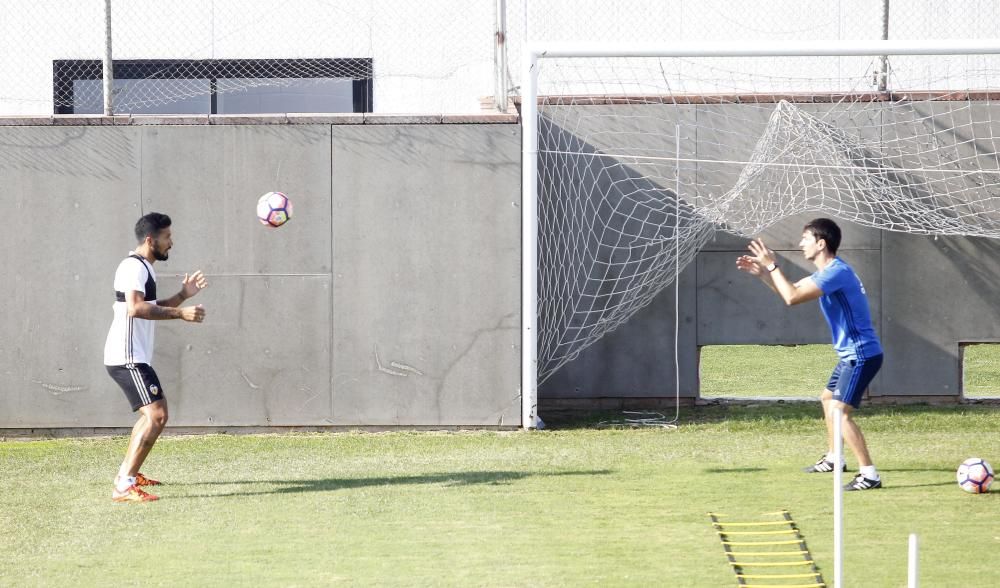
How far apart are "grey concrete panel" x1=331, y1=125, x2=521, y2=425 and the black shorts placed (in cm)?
295

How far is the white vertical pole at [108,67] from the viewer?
1063 cm

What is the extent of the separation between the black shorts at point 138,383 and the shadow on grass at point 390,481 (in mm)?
810

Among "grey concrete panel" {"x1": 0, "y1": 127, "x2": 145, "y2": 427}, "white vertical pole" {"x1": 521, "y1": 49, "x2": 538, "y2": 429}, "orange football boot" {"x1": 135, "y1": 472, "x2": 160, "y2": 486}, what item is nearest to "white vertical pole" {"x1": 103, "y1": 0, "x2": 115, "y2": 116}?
"grey concrete panel" {"x1": 0, "y1": 127, "x2": 145, "y2": 427}

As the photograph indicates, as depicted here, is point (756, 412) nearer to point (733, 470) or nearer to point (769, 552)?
point (733, 470)

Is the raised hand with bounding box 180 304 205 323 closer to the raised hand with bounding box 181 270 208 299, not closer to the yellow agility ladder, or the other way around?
the raised hand with bounding box 181 270 208 299

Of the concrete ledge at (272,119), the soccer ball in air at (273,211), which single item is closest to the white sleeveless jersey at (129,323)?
the soccer ball in air at (273,211)

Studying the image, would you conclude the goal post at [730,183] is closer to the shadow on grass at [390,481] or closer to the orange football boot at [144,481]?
the shadow on grass at [390,481]

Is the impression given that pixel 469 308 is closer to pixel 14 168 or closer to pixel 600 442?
pixel 600 442

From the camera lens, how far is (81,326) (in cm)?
1053

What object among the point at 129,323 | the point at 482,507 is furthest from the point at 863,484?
the point at 129,323

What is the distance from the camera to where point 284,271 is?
10617 mm

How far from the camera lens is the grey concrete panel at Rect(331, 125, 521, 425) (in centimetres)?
1062

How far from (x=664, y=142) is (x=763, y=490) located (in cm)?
473

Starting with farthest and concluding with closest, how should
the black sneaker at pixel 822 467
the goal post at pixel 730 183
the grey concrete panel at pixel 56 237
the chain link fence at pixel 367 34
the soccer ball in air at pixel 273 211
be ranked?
the chain link fence at pixel 367 34 < the goal post at pixel 730 183 < the grey concrete panel at pixel 56 237 < the soccer ball in air at pixel 273 211 < the black sneaker at pixel 822 467
